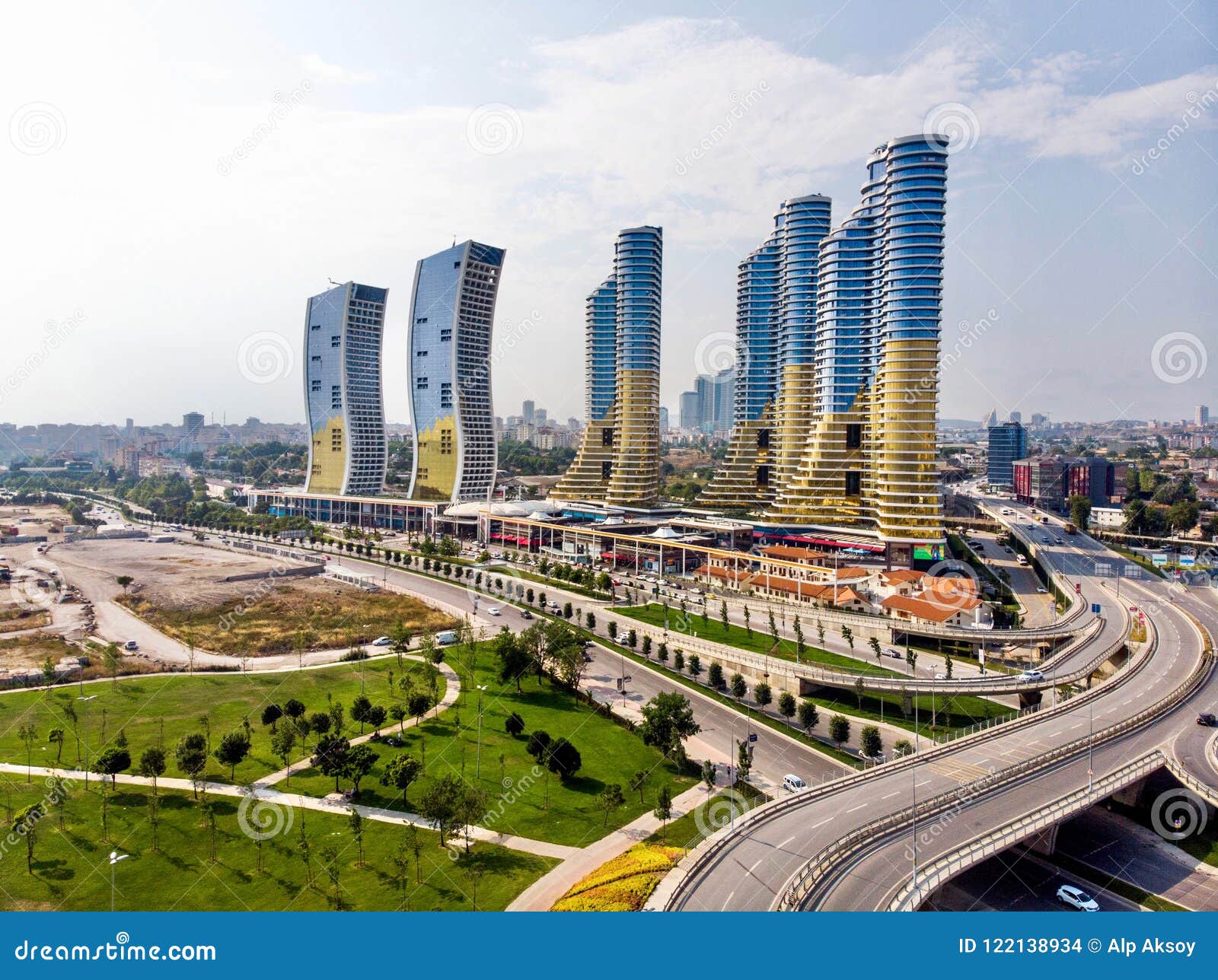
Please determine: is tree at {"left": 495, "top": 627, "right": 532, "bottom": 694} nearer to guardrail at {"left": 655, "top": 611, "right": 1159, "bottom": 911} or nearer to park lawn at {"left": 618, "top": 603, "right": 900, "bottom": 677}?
park lawn at {"left": 618, "top": 603, "right": 900, "bottom": 677}

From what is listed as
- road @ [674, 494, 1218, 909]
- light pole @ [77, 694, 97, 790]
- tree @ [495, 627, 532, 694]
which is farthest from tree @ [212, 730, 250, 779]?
road @ [674, 494, 1218, 909]

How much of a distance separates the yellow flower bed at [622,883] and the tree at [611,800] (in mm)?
1672

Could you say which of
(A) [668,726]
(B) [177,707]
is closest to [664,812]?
(A) [668,726]

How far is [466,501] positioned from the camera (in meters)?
63.4

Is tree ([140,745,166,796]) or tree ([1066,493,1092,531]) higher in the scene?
tree ([1066,493,1092,531])

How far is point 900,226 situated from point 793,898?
36.3 meters

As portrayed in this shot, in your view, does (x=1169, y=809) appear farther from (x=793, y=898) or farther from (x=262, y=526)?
(x=262, y=526)

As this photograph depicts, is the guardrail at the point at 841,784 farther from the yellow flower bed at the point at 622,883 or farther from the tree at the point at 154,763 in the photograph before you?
the tree at the point at 154,763

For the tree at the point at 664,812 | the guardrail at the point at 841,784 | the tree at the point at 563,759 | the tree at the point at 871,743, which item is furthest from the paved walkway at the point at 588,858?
the tree at the point at 871,743

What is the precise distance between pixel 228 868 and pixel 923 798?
44.9 ft

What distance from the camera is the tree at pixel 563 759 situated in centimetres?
1853

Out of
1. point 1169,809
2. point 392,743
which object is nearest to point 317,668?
point 392,743

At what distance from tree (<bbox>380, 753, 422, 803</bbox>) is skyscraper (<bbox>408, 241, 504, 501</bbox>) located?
4633cm

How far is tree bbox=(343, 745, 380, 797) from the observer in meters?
17.3
